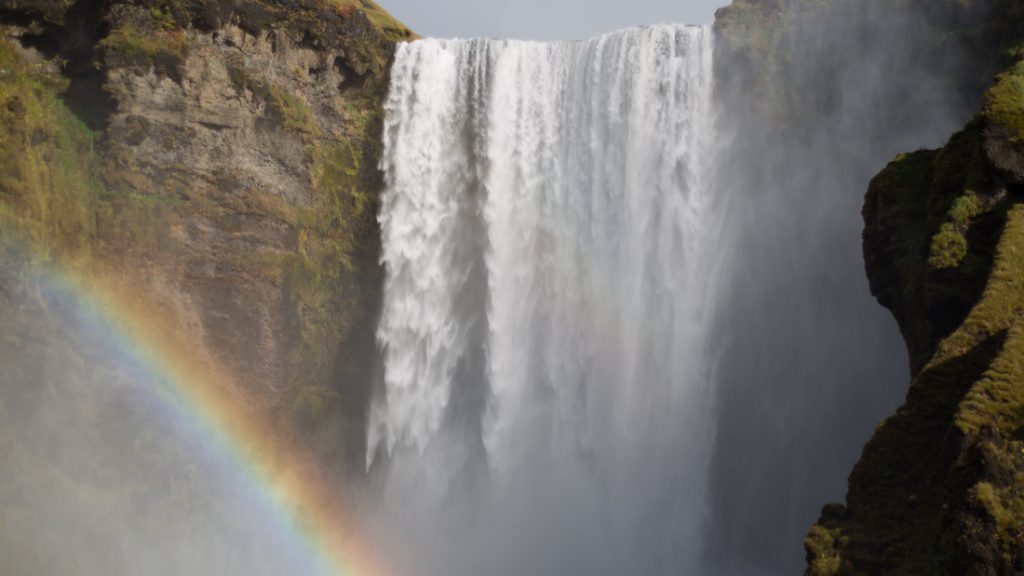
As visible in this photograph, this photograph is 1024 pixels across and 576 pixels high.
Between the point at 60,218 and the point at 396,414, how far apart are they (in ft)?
36.2

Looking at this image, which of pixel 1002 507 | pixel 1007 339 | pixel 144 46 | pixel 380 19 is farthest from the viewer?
pixel 380 19

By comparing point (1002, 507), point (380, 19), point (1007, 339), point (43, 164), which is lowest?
point (1002, 507)

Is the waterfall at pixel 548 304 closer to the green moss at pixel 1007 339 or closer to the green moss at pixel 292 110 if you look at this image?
the green moss at pixel 292 110

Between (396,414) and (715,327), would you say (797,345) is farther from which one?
(396,414)

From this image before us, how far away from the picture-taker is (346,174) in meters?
27.6

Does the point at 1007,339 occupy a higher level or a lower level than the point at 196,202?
lower

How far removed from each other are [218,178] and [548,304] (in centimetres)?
1051

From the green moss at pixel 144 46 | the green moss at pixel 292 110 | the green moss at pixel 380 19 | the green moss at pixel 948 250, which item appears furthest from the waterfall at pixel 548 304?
the green moss at pixel 948 250

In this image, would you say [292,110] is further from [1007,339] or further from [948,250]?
[1007,339]

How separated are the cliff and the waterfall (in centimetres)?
139

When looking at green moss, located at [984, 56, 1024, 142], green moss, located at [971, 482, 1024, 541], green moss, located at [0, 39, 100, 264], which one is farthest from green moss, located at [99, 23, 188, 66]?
green moss, located at [971, 482, 1024, 541]

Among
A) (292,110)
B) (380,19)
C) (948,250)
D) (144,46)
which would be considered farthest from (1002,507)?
(380,19)

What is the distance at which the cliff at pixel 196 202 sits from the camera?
76.1 feet

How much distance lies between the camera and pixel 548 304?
1041 inches
